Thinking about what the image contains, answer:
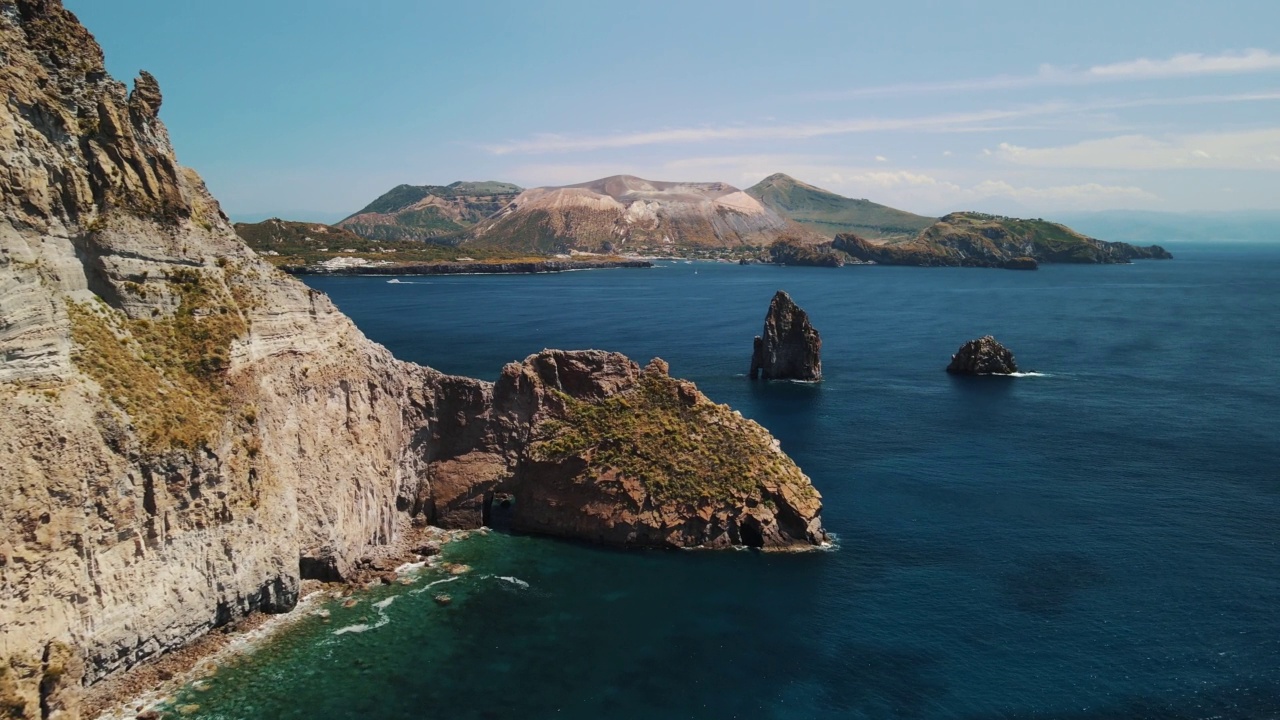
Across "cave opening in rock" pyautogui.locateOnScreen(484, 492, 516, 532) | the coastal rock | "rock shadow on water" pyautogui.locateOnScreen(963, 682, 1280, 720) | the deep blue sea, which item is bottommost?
"rock shadow on water" pyautogui.locateOnScreen(963, 682, 1280, 720)

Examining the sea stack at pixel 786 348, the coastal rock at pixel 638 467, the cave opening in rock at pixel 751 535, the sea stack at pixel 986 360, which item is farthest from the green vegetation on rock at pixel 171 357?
the sea stack at pixel 986 360

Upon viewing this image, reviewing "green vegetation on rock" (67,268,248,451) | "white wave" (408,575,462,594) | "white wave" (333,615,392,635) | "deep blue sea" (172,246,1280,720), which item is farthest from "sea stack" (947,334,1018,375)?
"green vegetation on rock" (67,268,248,451)

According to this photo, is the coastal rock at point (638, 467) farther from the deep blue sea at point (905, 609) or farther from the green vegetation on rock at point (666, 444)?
the deep blue sea at point (905, 609)

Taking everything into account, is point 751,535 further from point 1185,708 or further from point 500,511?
point 1185,708

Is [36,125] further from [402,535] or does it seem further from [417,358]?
[417,358]

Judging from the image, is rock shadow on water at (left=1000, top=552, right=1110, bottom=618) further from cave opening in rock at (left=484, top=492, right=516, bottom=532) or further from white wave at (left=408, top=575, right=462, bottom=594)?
white wave at (left=408, top=575, right=462, bottom=594)

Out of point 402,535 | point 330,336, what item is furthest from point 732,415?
point 330,336

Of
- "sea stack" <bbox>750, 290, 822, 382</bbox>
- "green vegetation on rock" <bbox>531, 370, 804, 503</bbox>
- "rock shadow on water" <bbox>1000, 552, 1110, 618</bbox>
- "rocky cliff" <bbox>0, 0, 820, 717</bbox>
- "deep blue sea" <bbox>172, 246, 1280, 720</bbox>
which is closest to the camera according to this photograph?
"rocky cliff" <bbox>0, 0, 820, 717</bbox>
